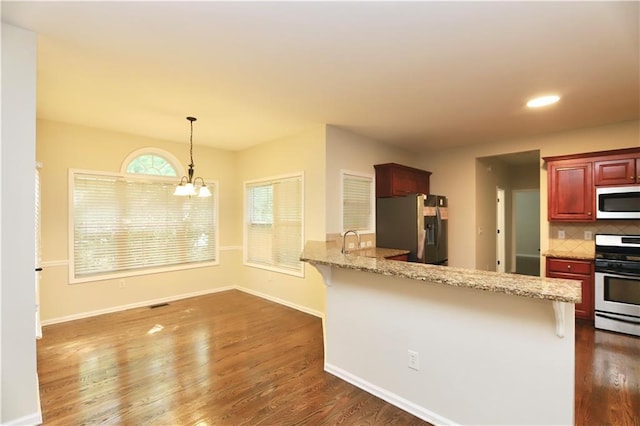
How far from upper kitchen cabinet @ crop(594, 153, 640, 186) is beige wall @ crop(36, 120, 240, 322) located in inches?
238

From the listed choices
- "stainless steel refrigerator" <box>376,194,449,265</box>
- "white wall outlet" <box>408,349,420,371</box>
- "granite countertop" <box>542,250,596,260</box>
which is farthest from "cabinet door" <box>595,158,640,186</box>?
"white wall outlet" <box>408,349,420,371</box>

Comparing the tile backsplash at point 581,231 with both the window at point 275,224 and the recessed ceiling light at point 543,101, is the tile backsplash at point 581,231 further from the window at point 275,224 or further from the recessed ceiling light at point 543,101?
the window at point 275,224

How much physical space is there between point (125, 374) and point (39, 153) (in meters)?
3.21

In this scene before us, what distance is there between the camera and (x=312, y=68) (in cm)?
258

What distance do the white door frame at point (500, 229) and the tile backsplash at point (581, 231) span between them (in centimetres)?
179

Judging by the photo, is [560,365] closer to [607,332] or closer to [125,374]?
[607,332]

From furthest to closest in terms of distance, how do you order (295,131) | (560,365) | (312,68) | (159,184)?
(159,184) < (295,131) < (312,68) < (560,365)

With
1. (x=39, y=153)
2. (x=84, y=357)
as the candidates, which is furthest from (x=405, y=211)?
(x=39, y=153)

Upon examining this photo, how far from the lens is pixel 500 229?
22.4 feet

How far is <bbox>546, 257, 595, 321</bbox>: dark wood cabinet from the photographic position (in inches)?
158

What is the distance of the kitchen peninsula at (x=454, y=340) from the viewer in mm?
1672

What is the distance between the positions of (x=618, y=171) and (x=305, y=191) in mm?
4119

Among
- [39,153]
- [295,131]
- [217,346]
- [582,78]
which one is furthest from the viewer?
[295,131]

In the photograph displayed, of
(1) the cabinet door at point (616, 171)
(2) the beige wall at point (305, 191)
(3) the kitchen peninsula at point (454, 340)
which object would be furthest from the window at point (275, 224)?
(1) the cabinet door at point (616, 171)
